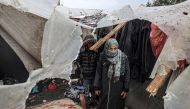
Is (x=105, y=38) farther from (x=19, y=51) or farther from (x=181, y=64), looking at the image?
(x=19, y=51)

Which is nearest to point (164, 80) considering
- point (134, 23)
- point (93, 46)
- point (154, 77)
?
point (154, 77)

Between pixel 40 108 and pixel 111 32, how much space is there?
6.53 ft

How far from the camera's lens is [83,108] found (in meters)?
8.86

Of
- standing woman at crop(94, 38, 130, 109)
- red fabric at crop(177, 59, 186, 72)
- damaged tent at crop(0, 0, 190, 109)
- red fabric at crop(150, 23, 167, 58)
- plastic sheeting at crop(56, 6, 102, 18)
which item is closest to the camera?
damaged tent at crop(0, 0, 190, 109)

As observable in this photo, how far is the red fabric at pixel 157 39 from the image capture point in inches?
282

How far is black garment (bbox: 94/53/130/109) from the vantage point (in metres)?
7.59

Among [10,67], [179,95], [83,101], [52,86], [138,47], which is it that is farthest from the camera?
[52,86]

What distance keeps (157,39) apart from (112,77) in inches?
39.1

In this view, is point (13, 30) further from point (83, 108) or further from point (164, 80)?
point (83, 108)

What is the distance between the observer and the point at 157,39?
730 centimetres

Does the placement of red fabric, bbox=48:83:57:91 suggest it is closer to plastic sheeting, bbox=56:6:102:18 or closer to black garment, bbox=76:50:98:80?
black garment, bbox=76:50:98:80

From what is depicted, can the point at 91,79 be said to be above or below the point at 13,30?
below

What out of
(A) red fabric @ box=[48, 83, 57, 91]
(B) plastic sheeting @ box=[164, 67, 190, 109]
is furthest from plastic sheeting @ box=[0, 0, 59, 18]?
(A) red fabric @ box=[48, 83, 57, 91]

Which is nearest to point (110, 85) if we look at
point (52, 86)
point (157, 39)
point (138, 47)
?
point (138, 47)
